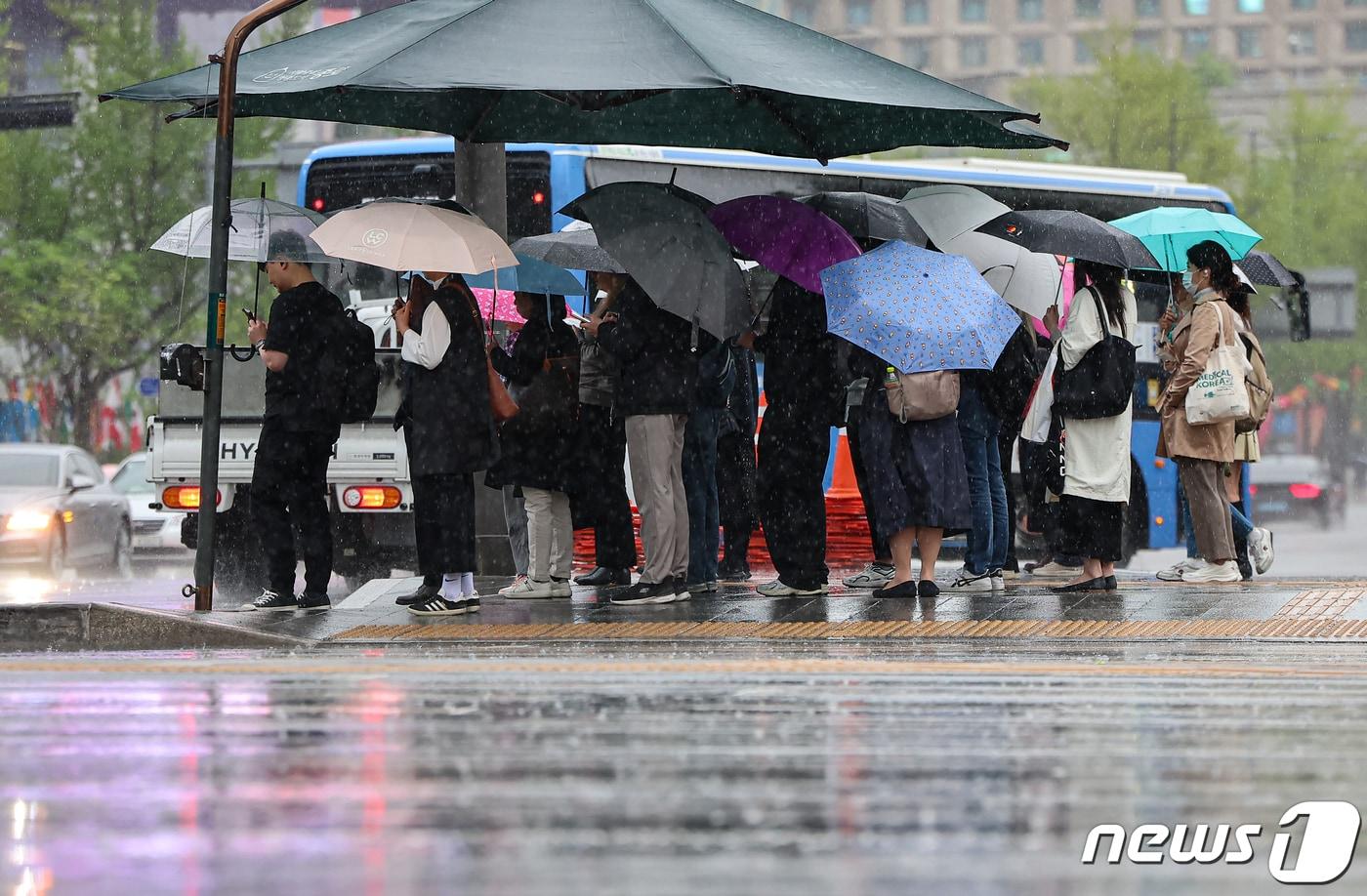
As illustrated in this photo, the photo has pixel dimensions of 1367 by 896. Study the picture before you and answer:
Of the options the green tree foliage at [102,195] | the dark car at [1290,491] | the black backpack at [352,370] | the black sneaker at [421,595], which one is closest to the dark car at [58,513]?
the black backpack at [352,370]

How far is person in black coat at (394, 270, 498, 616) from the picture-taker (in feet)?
33.4

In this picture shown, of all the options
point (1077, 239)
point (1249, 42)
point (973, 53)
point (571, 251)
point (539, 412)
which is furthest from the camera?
point (973, 53)

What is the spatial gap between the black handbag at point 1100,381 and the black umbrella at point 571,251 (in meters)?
2.47

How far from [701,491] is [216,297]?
2868 mm

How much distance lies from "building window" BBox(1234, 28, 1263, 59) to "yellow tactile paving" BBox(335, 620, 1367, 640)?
331ft

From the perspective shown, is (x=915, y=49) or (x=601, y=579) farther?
(x=915, y=49)

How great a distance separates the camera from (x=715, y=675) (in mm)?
7852

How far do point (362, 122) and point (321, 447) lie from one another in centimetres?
223

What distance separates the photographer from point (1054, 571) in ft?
45.9

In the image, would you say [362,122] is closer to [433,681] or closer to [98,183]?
[433,681]

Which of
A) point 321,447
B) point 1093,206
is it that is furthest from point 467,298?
point 1093,206

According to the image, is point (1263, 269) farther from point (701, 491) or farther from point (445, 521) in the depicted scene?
point (445, 521)

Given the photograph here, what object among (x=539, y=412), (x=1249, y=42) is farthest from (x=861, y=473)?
(x=1249, y=42)

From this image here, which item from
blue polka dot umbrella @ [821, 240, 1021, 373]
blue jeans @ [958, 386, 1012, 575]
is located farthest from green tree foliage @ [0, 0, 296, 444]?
blue polka dot umbrella @ [821, 240, 1021, 373]
